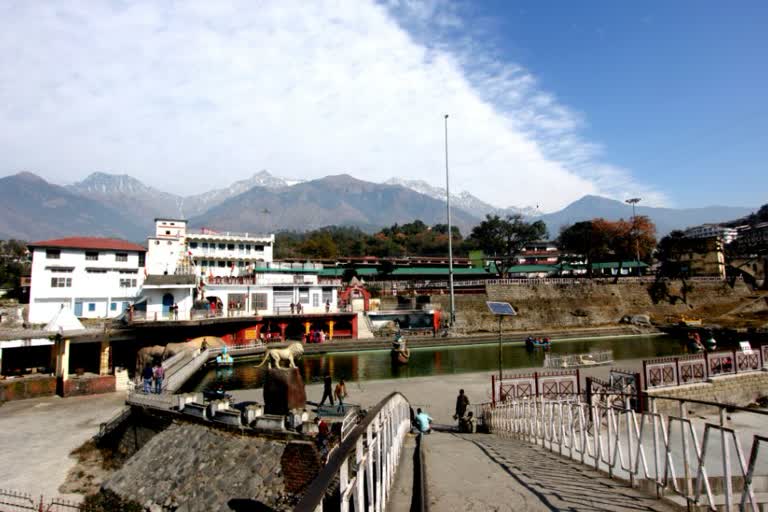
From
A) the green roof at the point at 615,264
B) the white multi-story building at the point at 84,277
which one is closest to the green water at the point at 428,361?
the white multi-story building at the point at 84,277

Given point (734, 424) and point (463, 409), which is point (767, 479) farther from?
point (734, 424)

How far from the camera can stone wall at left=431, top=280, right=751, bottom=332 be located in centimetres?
5291

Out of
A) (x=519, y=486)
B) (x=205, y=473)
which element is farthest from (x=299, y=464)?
(x=519, y=486)

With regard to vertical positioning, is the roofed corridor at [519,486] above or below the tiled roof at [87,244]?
below

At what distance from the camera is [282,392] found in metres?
15.5

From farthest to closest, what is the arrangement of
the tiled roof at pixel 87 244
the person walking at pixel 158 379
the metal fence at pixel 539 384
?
1. the tiled roof at pixel 87 244
2. the person walking at pixel 158 379
3. the metal fence at pixel 539 384

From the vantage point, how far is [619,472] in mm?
7672

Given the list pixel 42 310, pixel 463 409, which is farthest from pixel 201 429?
pixel 42 310

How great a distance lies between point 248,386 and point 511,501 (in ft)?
77.7

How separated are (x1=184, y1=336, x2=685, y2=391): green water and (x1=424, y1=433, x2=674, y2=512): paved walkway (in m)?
21.4

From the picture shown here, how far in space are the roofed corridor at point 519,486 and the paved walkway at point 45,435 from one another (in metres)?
12.6

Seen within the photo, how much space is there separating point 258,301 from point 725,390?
37614 millimetres

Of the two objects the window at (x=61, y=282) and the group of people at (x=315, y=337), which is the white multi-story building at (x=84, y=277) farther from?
the group of people at (x=315, y=337)

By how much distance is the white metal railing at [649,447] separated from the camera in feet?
16.3
